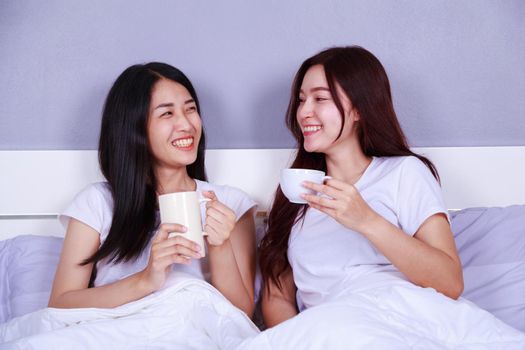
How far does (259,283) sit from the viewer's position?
1526 mm

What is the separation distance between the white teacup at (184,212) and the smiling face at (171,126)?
0.35 meters

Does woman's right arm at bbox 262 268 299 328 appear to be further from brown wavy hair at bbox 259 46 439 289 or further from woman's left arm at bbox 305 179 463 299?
woman's left arm at bbox 305 179 463 299

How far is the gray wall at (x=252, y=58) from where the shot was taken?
1.83 metres

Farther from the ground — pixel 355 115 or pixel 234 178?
pixel 355 115

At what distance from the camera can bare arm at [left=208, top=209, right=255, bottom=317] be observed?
137 cm

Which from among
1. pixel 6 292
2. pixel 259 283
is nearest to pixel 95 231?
pixel 6 292

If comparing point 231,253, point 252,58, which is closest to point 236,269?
point 231,253

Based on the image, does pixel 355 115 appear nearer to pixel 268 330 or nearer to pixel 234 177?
pixel 234 177

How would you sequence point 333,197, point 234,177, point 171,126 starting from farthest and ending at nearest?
point 234,177 < point 171,126 < point 333,197

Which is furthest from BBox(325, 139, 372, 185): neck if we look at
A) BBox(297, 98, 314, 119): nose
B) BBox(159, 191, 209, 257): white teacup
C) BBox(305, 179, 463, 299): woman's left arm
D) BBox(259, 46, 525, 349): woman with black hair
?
BBox(159, 191, 209, 257): white teacup

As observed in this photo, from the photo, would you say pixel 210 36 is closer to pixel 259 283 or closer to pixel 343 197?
pixel 259 283

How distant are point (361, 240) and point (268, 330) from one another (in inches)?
18.0

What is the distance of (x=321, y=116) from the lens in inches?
54.5

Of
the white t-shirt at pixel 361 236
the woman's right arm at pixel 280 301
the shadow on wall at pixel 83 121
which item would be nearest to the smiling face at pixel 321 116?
the white t-shirt at pixel 361 236
